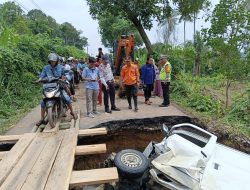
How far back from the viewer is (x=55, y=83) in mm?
7652

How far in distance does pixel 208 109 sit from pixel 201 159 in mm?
5562

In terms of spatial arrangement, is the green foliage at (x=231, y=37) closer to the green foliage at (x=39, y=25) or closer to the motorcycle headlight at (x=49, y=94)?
the motorcycle headlight at (x=49, y=94)

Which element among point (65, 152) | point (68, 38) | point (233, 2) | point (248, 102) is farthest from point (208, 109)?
point (68, 38)

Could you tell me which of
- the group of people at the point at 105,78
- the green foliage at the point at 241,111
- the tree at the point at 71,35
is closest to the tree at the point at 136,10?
the group of people at the point at 105,78

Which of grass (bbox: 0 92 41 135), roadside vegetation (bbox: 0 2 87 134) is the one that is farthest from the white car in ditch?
roadside vegetation (bbox: 0 2 87 134)

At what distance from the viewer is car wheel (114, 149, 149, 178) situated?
19.5 feet

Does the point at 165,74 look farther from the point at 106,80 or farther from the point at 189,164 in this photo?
the point at 189,164

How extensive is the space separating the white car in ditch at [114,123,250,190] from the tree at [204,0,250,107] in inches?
174

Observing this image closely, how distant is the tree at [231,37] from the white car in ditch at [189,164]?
4.41 m

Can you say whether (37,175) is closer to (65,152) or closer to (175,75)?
(65,152)

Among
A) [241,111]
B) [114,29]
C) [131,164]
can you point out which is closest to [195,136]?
[131,164]

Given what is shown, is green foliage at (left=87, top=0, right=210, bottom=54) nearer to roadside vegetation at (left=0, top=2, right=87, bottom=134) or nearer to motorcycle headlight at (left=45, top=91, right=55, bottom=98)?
roadside vegetation at (left=0, top=2, right=87, bottom=134)

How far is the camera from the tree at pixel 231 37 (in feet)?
32.9

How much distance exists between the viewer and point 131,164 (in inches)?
240
